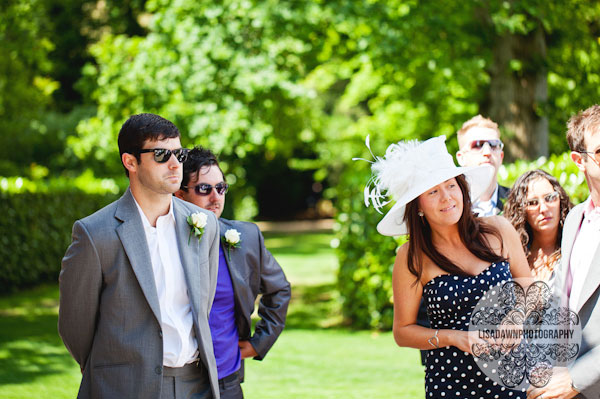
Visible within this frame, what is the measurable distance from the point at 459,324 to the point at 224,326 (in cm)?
137

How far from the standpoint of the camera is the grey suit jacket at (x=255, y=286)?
3938 mm

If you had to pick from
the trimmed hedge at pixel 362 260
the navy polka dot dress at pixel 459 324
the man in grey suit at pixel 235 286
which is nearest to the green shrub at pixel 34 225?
the trimmed hedge at pixel 362 260

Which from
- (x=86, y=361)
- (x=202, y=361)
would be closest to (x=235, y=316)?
(x=202, y=361)

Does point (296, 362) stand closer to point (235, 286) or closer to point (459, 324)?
point (235, 286)

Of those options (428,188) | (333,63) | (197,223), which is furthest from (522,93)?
(197,223)

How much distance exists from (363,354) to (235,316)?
16.9 feet

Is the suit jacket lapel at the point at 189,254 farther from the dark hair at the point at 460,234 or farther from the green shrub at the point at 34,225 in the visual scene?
the green shrub at the point at 34,225

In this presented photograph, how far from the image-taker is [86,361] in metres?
3.18

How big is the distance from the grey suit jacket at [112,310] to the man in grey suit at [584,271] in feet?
6.28

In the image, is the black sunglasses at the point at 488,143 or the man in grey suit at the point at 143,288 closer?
the man in grey suit at the point at 143,288

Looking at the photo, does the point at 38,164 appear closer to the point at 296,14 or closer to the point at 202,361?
the point at 296,14

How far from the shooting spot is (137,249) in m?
3.13

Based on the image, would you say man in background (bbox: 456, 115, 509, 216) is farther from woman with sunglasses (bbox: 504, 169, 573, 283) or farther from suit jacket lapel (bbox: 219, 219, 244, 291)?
suit jacket lapel (bbox: 219, 219, 244, 291)

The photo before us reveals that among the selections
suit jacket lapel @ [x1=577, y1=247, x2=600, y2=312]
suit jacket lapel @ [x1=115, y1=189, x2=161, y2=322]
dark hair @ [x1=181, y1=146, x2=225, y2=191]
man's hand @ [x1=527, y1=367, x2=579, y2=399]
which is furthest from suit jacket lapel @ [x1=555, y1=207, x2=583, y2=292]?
dark hair @ [x1=181, y1=146, x2=225, y2=191]
